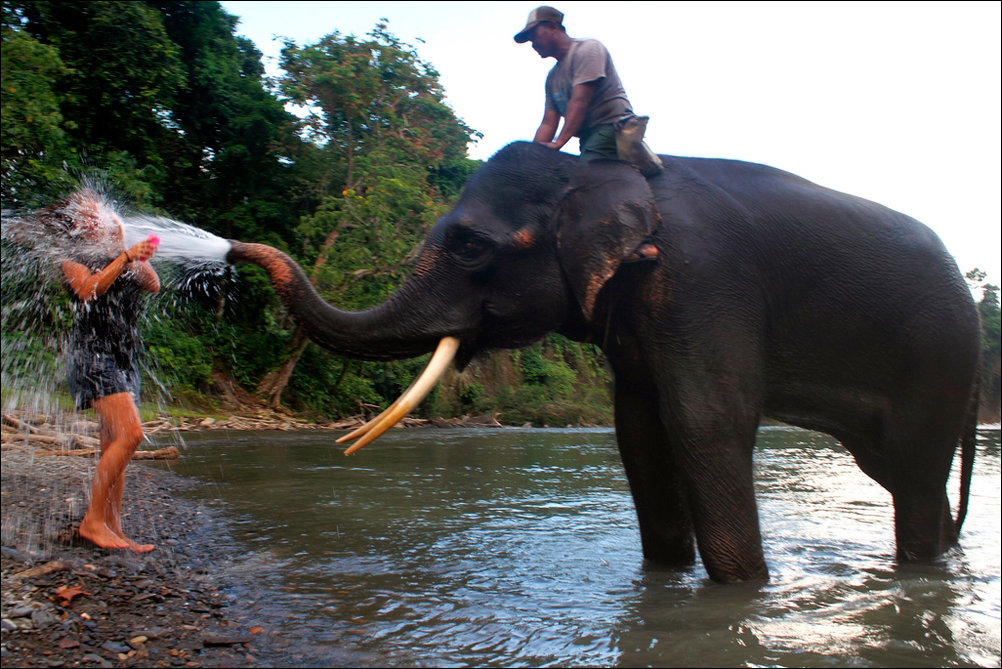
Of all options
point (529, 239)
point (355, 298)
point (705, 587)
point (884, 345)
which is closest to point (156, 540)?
point (529, 239)

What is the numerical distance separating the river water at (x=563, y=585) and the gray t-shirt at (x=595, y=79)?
2195 mm

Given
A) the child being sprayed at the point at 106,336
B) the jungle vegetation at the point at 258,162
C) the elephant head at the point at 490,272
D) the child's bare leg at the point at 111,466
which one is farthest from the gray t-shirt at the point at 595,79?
the jungle vegetation at the point at 258,162

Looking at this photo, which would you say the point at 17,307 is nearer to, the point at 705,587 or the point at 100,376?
the point at 100,376

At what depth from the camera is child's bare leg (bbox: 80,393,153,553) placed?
12.6 feet

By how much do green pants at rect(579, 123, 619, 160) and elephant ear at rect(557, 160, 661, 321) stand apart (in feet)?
0.25

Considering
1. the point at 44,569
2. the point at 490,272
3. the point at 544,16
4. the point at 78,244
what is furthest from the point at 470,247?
the point at 44,569

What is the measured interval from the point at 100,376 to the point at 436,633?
2.21 m

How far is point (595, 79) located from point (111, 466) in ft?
9.72

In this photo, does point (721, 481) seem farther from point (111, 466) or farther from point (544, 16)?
point (111, 466)

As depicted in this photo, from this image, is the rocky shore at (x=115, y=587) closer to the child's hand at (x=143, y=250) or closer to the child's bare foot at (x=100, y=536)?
the child's bare foot at (x=100, y=536)

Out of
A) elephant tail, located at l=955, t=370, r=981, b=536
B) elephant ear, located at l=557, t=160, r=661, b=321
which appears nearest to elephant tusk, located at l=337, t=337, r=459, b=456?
elephant ear, located at l=557, t=160, r=661, b=321

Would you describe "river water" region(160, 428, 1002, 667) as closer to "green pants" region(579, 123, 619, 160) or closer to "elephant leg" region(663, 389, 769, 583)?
"elephant leg" region(663, 389, 769, 583)

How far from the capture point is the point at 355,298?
16734 millimetres

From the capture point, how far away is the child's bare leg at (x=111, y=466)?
151 inches
